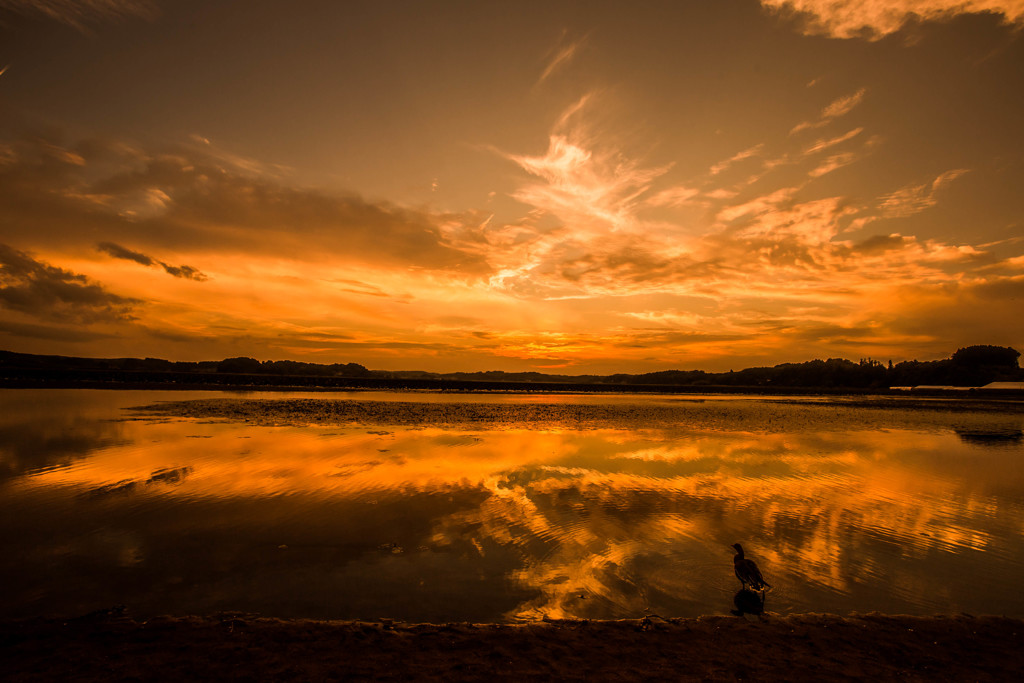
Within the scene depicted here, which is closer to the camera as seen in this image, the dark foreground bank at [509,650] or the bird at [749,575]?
the dark foreground bank at [509,650]

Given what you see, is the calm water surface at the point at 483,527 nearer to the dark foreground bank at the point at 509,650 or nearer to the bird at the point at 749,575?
the bird at the point at 749,575

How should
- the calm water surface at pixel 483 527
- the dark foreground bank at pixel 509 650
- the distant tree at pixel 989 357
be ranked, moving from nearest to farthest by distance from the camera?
the dark foreground bank at pixel 509 650 < the calm water surface at pixel 483 527 < the distant tree at pixel 989 357

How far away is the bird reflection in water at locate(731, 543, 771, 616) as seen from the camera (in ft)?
25.7

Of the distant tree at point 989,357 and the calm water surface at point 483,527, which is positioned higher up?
the distant tree at point 989,357

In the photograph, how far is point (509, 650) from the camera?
6.27m

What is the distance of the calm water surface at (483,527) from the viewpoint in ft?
26.5

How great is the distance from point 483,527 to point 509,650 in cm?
553

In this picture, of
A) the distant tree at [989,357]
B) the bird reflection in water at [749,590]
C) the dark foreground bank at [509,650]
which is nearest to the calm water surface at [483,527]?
the bird reflection in water at [749,590]

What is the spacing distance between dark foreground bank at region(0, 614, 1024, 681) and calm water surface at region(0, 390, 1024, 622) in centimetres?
68

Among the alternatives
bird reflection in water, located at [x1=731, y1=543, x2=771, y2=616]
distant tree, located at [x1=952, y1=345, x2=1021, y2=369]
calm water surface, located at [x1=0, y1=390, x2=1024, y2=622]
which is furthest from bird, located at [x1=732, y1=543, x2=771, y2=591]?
distant tree, located at [x1=952, y1=345, x2=1021, y2=369]

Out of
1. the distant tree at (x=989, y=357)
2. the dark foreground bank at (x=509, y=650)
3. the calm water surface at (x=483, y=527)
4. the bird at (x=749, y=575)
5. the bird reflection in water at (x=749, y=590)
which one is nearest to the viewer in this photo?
the dark foreground bank at (x=509, y=650)

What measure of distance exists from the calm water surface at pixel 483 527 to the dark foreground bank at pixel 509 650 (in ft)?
2.24

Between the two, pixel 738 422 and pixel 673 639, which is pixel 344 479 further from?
pixel 738 422

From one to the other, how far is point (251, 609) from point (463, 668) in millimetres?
3774
